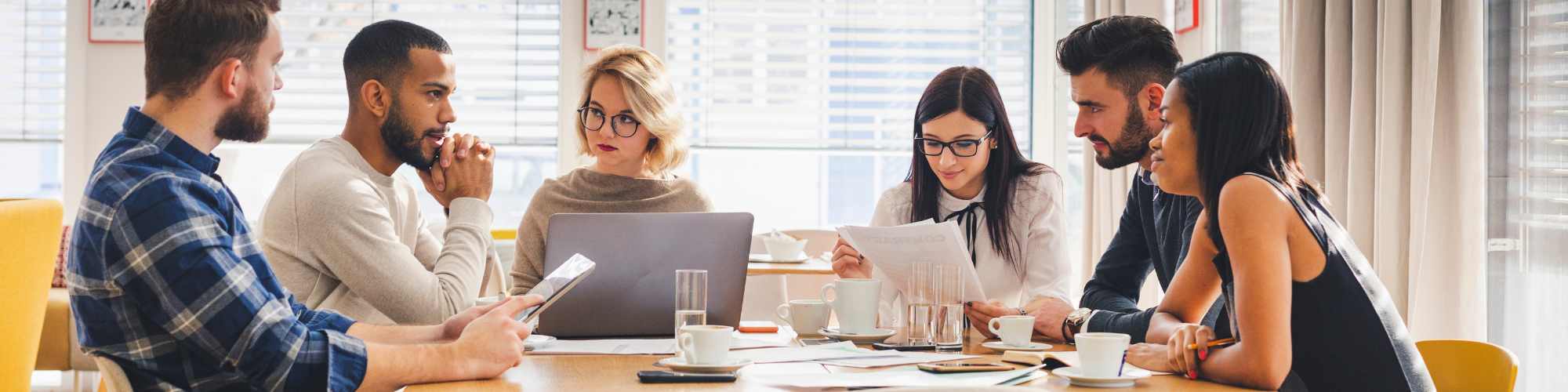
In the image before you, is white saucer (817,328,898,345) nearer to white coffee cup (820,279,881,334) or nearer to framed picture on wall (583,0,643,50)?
white coffee cup (820,279,881,334)

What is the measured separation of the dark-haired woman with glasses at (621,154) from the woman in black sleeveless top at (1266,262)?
3.60 ft

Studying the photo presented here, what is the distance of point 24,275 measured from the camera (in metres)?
1.71

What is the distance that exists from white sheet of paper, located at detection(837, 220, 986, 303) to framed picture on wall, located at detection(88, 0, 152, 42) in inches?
168

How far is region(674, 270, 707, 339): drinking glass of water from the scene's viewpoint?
128cm

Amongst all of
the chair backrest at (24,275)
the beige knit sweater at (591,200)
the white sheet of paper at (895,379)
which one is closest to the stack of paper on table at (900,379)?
the white sheet of paper at (895,379)

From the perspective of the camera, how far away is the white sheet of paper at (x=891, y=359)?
1.21m

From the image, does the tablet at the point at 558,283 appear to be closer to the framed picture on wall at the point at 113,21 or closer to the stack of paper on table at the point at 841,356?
the stack of paper on table at the point at 841,356

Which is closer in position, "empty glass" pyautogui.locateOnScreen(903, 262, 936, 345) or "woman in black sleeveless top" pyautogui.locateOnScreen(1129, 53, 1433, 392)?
"woman in black sleeveless top" pyautogui.locateOnScreen(1129, 53, 1433, 392)

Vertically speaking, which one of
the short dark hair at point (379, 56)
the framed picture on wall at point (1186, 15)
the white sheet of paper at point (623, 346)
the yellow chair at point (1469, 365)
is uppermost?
the framed picture on wall at point (1186, 15)

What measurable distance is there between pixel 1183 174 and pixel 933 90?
82 cm

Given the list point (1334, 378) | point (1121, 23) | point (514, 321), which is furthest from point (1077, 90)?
point (514, 321)

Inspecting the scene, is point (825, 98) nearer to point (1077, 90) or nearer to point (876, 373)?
point (1077, 90)

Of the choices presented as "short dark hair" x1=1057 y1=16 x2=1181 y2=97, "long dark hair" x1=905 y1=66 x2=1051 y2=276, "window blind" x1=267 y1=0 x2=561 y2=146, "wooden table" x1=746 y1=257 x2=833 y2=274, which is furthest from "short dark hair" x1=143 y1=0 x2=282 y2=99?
"window blind" x1=267 y1=0 x2=561 y2=146

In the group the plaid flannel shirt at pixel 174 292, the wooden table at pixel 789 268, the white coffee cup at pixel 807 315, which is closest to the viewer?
the plaid flannel shirt at pixel 174 292
